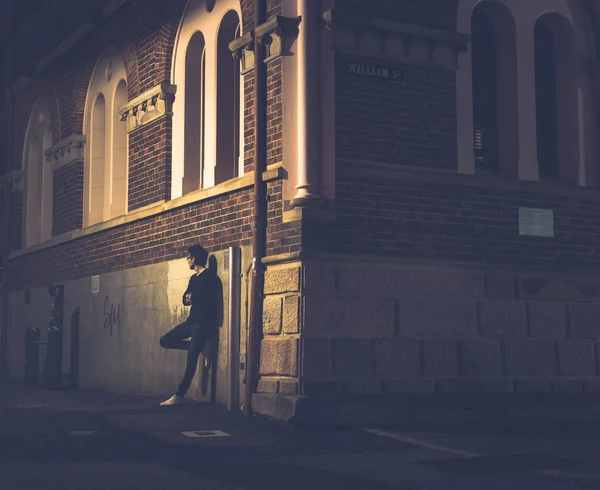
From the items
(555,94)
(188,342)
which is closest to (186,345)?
(188,342)

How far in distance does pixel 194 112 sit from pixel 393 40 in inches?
148

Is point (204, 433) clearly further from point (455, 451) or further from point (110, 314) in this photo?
point (110, 314)

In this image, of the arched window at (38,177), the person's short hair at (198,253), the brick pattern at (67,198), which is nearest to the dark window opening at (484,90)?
the person's short hair at (198,253)

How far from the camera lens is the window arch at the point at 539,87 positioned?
1351cm

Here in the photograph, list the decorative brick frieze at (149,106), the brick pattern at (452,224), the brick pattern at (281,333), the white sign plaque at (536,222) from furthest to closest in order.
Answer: the decorative brick frieze at (149,106), the white sign plaque at (536,222), the brick pattern at (452,224), the brick pattern at (281,333)

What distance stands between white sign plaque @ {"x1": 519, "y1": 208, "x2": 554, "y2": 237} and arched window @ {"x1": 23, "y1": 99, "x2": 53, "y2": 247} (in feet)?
34.8

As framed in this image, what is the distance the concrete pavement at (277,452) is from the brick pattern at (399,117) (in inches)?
122

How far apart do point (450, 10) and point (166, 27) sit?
454 centimetres

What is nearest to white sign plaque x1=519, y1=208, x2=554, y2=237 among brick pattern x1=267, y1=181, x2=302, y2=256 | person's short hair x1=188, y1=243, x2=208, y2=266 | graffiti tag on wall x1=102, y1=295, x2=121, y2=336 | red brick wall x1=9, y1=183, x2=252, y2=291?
brick pattern x1=267, y1=181, x2=302, y2=256

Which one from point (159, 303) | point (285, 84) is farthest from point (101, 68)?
point (285, 84)

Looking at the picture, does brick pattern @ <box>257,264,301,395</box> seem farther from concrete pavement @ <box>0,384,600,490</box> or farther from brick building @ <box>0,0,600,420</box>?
concrete pavement @ <box>0,384,600,490</box>

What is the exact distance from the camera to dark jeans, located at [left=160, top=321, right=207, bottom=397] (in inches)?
523

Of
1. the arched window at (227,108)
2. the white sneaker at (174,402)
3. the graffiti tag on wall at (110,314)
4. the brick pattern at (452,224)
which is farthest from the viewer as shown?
the graffiti tag on wall at (110,314)

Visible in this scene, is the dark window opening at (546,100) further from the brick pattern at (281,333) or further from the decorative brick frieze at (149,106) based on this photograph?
the decorative brick frieze at (149,106)
